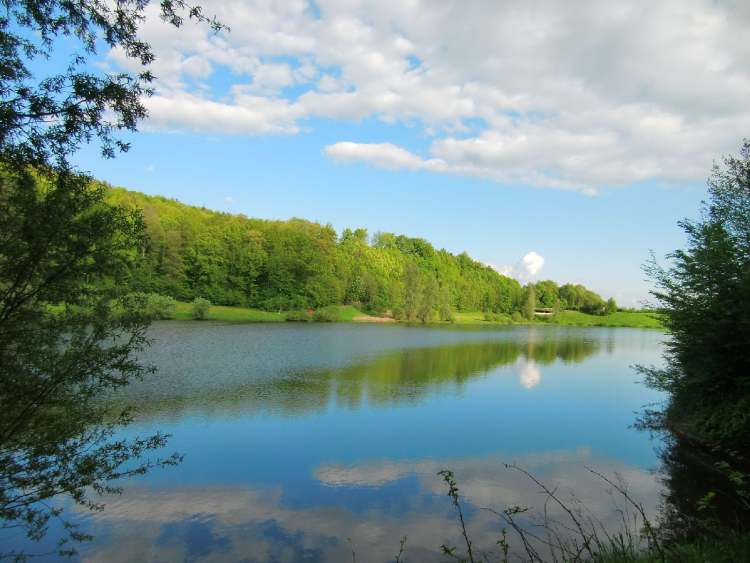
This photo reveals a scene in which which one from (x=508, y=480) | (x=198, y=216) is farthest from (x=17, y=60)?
(x=198, y=216)

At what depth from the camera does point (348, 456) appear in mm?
12859

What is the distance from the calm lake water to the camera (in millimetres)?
8500

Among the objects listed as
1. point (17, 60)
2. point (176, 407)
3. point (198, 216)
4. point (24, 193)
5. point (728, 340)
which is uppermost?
point (198, 216)

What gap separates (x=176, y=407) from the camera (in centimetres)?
1661

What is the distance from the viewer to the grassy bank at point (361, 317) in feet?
197

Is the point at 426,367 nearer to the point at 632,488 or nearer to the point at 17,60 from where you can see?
the point at 632,488

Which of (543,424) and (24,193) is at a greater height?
(24,193)

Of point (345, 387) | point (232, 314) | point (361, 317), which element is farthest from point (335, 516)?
point (361, 317)

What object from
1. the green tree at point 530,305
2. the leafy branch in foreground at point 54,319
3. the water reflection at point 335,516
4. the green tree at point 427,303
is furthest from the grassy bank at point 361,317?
the leafy branch in foreground at point 54,319

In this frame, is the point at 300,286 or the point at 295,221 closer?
the point at 300,286

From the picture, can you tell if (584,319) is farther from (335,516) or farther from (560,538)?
(335,516)

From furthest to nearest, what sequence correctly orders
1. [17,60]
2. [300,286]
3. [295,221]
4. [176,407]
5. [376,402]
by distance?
[295,221]
[300,286]
[376,402]
[176,407]
[17,60]

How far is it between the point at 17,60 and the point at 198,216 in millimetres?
75108

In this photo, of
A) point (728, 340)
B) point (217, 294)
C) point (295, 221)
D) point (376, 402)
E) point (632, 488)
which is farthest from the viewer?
point (295, 221)
